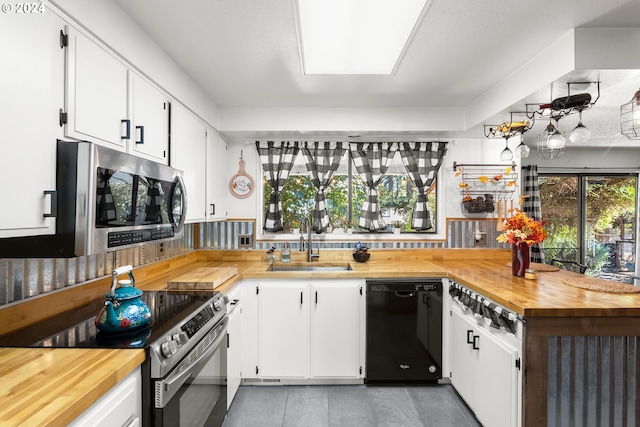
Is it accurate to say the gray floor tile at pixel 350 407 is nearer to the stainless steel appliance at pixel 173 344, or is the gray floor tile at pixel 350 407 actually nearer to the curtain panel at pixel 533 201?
the stainless steel appliance at pixel 173 344

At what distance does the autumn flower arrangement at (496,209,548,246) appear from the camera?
234 cm

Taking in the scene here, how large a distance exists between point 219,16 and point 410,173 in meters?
2.30

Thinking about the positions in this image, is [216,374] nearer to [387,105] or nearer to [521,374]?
[521,374]

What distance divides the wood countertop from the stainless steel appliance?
0.25 ft

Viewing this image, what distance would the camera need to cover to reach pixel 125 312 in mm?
1393

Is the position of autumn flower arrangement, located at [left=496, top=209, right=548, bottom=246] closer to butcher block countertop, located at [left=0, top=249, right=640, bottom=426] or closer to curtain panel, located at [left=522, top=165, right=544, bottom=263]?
butcher block countertop, located at [left=0, top=249, right=640, bottom=426]

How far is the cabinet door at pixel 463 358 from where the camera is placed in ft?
7.47

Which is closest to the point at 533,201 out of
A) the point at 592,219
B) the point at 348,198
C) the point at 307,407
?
the point at 592,219

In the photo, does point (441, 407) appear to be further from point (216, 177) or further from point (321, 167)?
point (216, 177)

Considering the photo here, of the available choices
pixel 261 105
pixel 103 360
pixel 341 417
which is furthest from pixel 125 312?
pixel 261 105

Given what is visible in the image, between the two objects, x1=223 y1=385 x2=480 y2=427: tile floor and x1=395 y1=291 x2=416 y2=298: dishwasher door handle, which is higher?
x1=395 y1=291 x2=416 y2=298: dishwasher door handle

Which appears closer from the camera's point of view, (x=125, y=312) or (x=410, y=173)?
(x=125, y=312)

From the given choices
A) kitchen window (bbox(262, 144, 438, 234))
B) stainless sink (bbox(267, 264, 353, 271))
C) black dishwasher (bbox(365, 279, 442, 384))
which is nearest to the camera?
black dishwasher (bbox(365, 279, 442, 384))

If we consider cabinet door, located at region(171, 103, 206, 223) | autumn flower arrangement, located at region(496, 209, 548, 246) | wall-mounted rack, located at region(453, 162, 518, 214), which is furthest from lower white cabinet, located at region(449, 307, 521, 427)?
cabinet door, located at region(171, 103, 206, 223)
